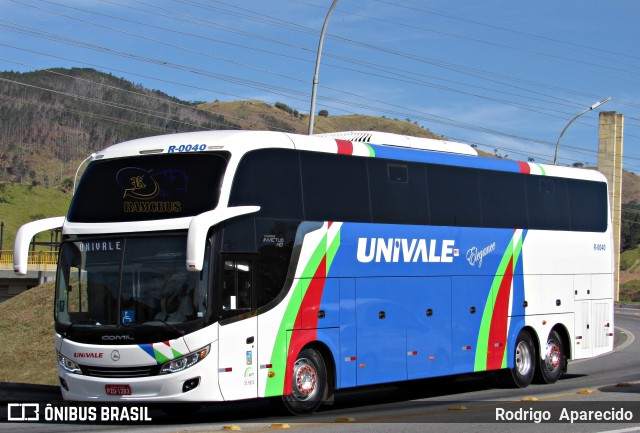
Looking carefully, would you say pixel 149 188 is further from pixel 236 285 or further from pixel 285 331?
pixel 285 331

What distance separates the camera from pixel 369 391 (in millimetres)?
21844

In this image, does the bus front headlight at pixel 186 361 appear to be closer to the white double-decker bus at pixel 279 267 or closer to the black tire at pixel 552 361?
the white double-decker bus at pixel 279 267

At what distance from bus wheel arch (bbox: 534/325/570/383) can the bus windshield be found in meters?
9.94

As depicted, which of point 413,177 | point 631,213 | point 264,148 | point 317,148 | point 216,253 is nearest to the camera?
point 216,253

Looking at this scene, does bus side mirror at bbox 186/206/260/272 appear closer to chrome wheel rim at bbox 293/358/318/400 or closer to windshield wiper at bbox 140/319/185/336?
windshield wiper at bbox 140/319/185/336

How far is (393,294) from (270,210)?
3.40 m

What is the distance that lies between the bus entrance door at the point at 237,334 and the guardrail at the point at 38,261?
54.6 meters

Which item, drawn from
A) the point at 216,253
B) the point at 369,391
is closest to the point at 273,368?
the point at 216,253

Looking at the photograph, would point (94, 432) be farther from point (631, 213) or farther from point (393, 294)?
point (631, 213)

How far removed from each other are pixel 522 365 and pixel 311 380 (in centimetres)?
696

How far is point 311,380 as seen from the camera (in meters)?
16.3

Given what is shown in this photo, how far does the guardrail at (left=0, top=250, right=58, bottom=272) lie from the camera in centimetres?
6944

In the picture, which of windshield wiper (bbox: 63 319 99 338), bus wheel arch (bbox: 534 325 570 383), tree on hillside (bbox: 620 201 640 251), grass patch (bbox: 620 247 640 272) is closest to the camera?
windshield wiper (bbox: 63 319 99 338)

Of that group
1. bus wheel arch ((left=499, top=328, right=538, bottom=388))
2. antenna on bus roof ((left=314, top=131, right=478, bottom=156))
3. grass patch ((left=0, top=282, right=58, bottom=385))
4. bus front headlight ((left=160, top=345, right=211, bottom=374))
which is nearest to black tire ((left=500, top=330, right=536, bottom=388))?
bus wheel arch ((left=499, top=328, right=538, bottom=388))
